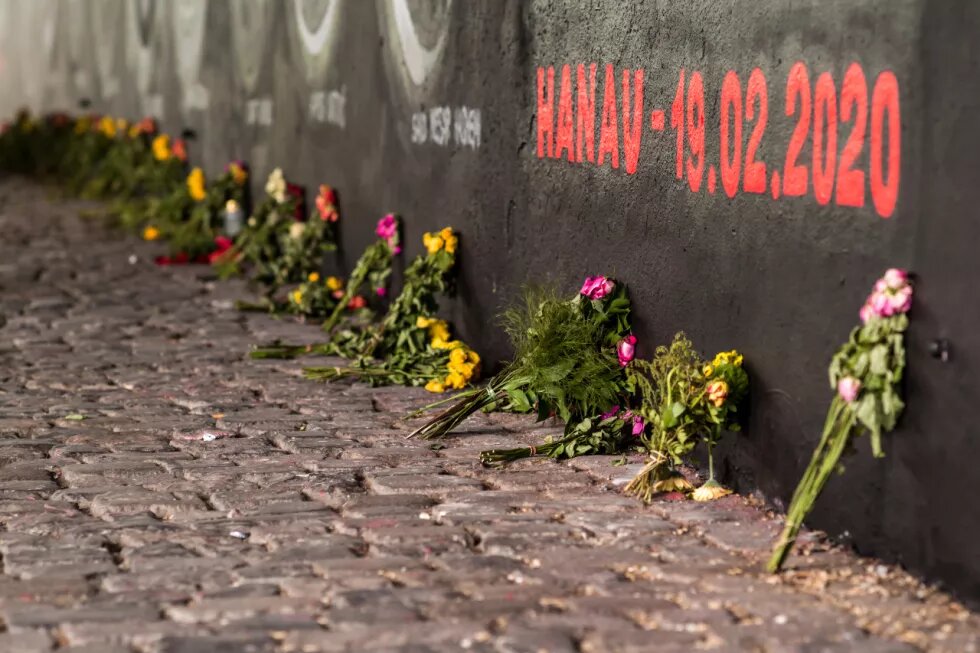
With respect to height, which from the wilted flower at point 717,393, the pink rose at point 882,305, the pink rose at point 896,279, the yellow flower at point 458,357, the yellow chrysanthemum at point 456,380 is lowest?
the yellow chrysanthemum at point 456,380

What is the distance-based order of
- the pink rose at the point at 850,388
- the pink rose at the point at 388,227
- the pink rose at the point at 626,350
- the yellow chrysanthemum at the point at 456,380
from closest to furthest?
the pink rose at the point at 850,388 < the pink rose at the point at 626,350 < the yellow chrysanthemum at the point at 456,380 < the pink rose at the point at 388,227

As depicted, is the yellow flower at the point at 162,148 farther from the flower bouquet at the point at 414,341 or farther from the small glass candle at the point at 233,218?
the flower bouquet at the point at 414,341

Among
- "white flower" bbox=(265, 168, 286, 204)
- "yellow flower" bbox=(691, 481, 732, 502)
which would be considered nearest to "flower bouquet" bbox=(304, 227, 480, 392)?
"yellow flower" bbox=(691, 481, 732, 502)

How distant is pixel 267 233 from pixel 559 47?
4.19 meters

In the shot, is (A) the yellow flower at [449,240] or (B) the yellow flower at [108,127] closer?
(A) the yellow flower at [449,240]

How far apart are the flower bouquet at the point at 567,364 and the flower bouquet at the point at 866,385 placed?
1484 mm

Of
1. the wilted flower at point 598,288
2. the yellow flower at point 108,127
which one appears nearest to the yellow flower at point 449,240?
the wilted flower at point 598,288

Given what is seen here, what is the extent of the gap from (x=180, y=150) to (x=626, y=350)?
875 centimetres

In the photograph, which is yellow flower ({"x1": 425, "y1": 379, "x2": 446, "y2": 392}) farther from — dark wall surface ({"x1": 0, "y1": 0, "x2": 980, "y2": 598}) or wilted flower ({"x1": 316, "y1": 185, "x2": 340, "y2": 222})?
wilted flower ({"x1": 316, "y1": 185, "x2": 340, "y2": 222})

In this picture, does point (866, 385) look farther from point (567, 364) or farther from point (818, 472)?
point (567, 364)

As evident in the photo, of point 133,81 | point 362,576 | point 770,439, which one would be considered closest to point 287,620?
point 362,576

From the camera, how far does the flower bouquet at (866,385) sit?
4059 mm

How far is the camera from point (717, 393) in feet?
16.1

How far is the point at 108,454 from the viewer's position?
564 cm
